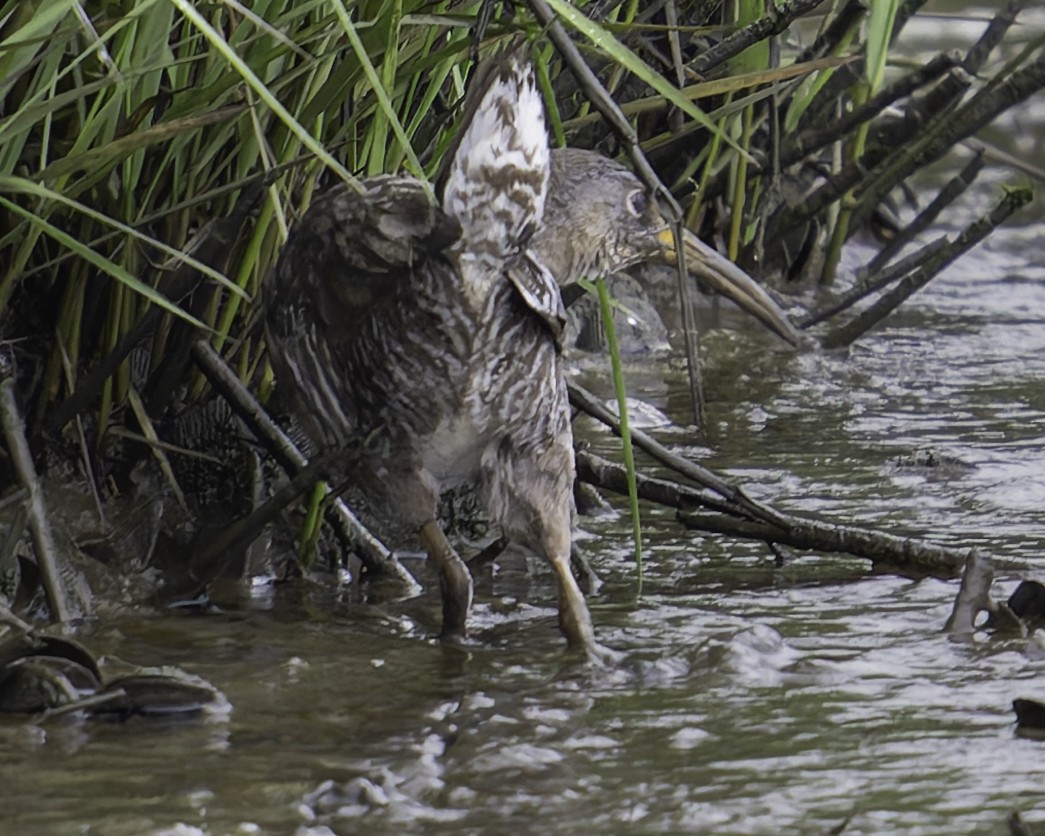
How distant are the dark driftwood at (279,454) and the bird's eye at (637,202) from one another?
2.67ft

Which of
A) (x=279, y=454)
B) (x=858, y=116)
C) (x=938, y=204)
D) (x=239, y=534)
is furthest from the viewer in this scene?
(x=938, y=204)

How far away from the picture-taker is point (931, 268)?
500 cm

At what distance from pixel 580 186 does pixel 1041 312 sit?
10.1ft

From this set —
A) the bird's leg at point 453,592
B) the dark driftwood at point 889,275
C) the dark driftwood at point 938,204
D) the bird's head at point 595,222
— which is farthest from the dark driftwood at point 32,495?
the dark driftwood at point 938,204

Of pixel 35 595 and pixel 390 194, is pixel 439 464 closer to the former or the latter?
pixel 390 194

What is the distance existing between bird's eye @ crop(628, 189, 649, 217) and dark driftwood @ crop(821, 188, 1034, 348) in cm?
115

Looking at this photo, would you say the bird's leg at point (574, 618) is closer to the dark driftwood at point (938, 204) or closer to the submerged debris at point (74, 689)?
the submerged debris at point (74, 689)

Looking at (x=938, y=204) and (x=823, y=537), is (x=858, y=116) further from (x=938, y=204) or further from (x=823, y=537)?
(x=823, y=537)

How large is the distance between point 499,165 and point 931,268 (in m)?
2.54

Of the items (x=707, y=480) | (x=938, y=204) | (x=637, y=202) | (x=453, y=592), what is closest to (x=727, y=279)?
(x=637, y=202)

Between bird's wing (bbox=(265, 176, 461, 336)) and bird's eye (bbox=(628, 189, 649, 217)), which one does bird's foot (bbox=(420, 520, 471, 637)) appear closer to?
bird's wing (bbox=(265, 176, 461, 336))

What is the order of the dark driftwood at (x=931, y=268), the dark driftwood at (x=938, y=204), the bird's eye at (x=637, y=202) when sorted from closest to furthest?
the bird's eye at (x=637, y=202)
the dark driftwood at (x=931, y=268)
the dark driftwood at (x=938, y=204)

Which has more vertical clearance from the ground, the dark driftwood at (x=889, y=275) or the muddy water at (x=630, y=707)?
the dark driftwood at (x=889, y=275)

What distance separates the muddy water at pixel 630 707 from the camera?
2.23m
